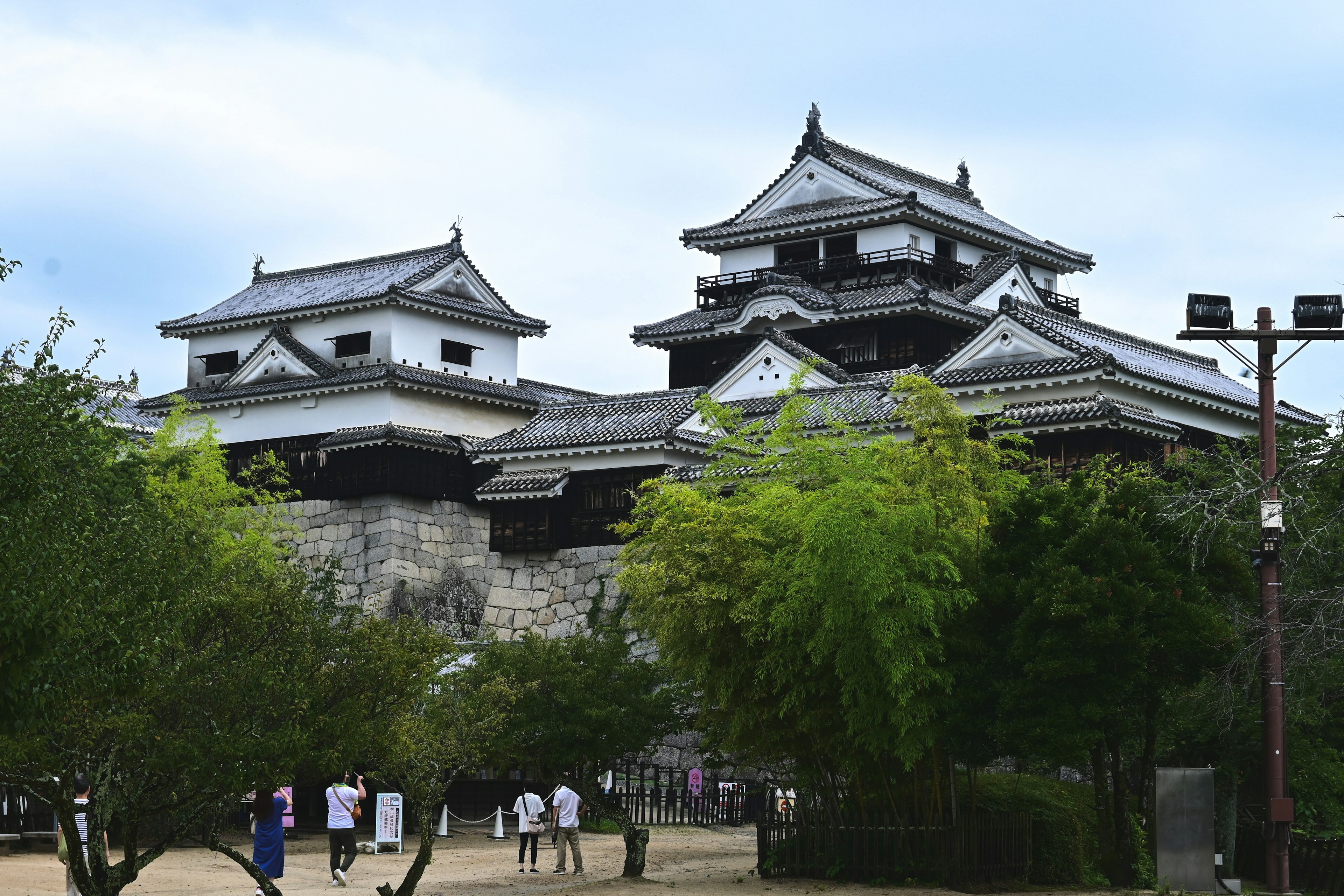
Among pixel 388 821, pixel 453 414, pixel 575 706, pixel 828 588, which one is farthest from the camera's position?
pixel 453 414

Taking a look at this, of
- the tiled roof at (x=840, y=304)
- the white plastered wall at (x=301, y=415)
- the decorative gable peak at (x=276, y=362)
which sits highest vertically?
the tiled roof at (x=840, y=304)

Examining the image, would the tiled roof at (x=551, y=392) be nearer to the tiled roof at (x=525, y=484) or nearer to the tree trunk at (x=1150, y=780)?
the tiled roof at (x=525, y=484)

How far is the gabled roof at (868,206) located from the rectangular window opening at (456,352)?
7585 millimetres

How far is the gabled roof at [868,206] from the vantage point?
43.2m

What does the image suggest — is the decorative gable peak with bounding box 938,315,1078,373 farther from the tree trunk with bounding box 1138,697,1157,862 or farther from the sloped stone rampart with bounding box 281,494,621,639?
the tree trunk with bounding box 1138,697,1157,862

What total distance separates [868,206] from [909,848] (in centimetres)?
2619

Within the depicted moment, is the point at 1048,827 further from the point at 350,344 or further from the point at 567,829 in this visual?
the point at 350,344

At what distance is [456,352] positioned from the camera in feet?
139

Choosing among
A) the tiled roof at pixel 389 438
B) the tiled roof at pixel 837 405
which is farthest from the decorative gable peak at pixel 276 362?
the tiled roof at pixel 837 405

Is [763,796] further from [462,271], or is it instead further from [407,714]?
[462,271]

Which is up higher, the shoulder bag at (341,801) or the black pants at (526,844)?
the shoulder bag at (341,801)

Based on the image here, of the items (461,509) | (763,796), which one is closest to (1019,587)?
(763,796)

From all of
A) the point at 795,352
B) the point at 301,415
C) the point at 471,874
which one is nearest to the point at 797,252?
the point at 795,352

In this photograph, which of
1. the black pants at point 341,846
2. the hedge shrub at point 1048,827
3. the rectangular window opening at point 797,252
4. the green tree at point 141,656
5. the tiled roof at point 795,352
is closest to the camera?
the green tree at point 141,656
